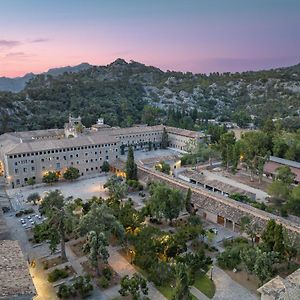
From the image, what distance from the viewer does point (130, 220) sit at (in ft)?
136

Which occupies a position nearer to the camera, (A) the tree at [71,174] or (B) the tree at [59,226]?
(B) the tree at [59,226]

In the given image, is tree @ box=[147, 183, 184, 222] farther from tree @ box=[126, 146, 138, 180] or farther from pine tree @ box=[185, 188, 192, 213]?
tree @ box=[126, 146, 138, 180]

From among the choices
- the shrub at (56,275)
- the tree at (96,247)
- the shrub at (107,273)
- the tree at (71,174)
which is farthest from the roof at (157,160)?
the shrub at (56,275)

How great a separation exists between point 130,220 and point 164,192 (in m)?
5.97

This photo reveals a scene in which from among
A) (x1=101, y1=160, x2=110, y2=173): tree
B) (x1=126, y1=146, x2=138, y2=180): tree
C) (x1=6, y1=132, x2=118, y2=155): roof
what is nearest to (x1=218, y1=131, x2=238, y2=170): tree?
(x1=126, y1=146, x2=138, y2=180): tree

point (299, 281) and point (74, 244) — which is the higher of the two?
point (299, 281)

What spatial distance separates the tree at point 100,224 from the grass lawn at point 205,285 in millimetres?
9078

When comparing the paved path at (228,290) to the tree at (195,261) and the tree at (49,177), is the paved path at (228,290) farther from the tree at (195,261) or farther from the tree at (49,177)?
the tree at (49,177)

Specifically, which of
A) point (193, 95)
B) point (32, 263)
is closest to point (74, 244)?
point (32, 263)

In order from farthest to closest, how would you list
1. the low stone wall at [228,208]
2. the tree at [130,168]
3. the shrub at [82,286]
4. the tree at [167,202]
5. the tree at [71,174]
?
the tree at [71,174] < the tree at [130,168] < the tree at [167,202] < the low stone wall at [228,208] < the shrub at [82,286]

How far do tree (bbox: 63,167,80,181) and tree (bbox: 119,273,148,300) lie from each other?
122ft

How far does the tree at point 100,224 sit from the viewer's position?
3659 centimetres

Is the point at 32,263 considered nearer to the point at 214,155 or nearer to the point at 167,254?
the point at 167,254

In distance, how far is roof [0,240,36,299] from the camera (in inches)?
862
